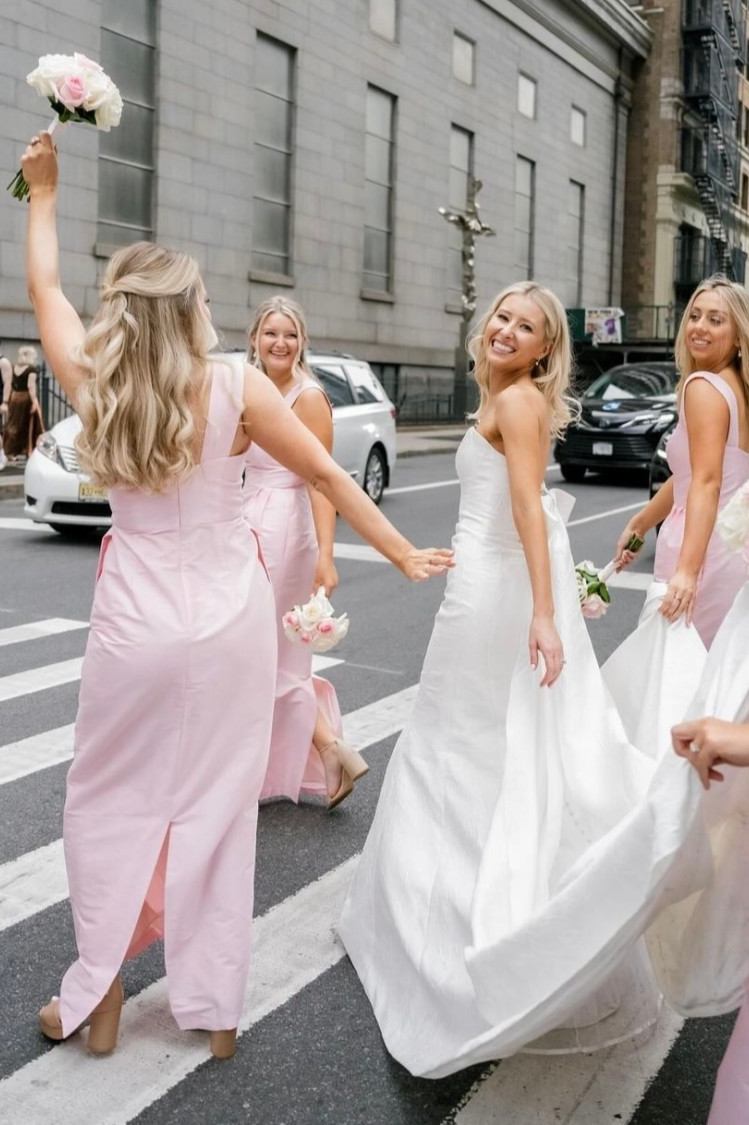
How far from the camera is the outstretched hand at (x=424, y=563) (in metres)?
3.23

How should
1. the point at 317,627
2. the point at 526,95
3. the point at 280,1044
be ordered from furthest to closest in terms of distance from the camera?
the point at 526,95 → the point at 317,627 → the point at 280,1044

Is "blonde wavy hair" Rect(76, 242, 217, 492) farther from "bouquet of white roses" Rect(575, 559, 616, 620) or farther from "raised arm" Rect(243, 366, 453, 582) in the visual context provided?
"bouquet of white roses" Rect(575, 559, 616, 620)

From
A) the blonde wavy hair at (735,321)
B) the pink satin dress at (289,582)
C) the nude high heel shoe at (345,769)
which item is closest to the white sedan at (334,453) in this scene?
the pink satin dress at (289,582)

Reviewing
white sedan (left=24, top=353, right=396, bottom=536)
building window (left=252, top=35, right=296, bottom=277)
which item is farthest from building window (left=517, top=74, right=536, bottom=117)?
white sedan (left=24, top=353, right=396, bottom=536)

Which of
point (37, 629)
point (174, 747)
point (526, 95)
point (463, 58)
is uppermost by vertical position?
point (526, 95)

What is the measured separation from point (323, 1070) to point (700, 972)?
0.99 m

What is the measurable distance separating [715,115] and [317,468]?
57.8 metres

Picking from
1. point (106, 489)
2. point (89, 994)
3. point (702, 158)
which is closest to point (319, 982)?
point (89, 994)

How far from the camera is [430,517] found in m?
15.4

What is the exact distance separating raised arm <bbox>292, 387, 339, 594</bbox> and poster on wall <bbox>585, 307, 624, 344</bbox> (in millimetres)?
41261

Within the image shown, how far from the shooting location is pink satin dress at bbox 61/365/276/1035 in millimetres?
3201

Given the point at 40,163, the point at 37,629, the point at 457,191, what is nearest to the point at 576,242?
the point at 457,191

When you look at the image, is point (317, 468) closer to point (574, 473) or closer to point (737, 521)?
point (737, 521)

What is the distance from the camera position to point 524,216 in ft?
144
